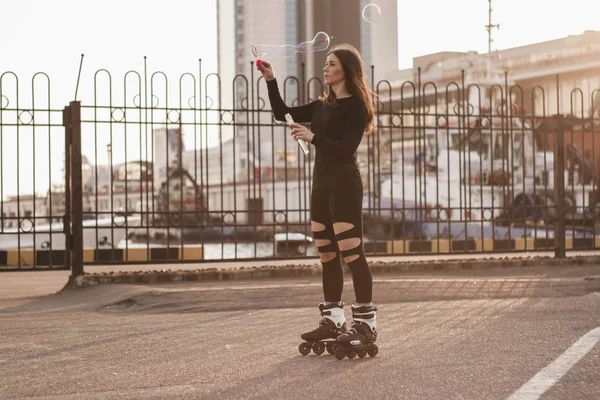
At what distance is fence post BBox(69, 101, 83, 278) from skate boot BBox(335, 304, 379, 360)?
5.69 metres

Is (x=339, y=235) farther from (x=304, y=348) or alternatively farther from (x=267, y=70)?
(x=267, y=70)

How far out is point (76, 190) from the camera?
10.4 m

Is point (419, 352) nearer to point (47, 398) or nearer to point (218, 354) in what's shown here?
point (218, 354)

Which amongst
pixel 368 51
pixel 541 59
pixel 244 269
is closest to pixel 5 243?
pixel 244 269

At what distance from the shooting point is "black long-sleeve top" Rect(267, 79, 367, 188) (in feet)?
17.3

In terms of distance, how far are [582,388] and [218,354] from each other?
1.96m

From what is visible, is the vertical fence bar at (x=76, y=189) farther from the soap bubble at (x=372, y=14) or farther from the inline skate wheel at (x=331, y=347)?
the inline skate wheel at (x=331, y=347)

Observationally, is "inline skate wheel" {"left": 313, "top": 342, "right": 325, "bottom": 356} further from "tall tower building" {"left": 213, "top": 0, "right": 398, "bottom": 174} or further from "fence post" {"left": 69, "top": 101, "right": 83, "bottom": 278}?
"tall tower building" {"left": 213, "top": 0, "right": 398, "bottom": 174}

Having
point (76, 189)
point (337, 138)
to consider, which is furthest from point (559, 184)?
point (337, 138)

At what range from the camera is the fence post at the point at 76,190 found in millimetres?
10375

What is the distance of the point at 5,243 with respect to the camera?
147 feet

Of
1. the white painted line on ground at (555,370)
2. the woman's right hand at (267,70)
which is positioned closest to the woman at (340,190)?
the woman's right hand at (267,70)

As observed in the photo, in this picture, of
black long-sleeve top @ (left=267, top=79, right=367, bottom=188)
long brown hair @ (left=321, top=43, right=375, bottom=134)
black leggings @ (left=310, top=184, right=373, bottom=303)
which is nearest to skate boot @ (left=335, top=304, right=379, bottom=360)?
black leggings @ (left=310, top=184, right=373, bottom=303)

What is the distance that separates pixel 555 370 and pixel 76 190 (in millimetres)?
6903
